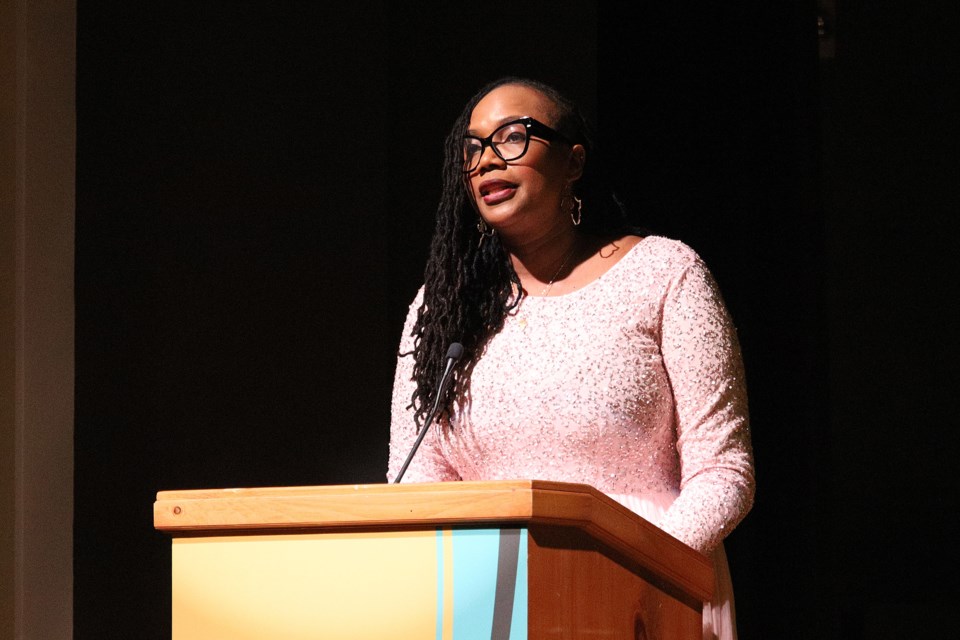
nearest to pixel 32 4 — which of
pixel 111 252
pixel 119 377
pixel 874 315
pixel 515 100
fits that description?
pixel 111 252

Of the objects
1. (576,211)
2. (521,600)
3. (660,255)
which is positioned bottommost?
(521,600)

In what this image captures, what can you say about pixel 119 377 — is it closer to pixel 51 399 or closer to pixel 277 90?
pixel 51 399

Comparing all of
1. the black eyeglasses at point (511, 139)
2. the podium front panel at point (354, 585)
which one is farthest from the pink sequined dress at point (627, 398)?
the podium front panel at point (354, 585)

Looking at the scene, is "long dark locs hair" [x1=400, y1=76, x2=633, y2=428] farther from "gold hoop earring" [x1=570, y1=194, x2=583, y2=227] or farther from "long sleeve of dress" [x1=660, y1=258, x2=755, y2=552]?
"long sleeve of dress" [x1=660, y1=258, x2=755, y2=552]

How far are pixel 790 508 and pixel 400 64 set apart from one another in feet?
4.81

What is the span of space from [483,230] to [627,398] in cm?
45

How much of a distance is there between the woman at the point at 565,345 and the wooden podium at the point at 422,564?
0.40 metres

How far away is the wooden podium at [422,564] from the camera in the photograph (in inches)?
47.9

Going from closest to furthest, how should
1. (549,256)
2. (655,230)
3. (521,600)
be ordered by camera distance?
(521,600) < (549,256) < (655,230)

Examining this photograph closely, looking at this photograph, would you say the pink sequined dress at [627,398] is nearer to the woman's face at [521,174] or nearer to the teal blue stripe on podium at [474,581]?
the woman's face at [521,174]

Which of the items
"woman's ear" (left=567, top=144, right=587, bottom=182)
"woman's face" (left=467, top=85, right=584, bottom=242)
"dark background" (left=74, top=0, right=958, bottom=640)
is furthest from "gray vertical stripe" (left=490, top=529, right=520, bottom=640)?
"dark background" (left=74, top=0, right=958, bottom=640)

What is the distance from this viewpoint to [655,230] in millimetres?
2725

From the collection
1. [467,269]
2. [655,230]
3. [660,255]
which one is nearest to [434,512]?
[660,255]

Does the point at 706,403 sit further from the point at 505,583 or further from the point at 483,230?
the point at 505,583
